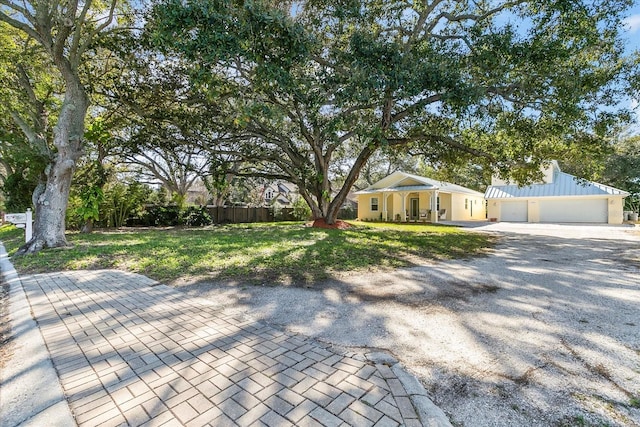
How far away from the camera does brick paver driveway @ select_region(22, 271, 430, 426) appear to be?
190 cm

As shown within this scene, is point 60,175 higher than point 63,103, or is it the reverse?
point 63,103

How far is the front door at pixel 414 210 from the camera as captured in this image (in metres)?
24.9

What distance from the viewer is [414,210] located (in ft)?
82.6

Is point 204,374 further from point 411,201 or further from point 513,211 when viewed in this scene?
point 513,211

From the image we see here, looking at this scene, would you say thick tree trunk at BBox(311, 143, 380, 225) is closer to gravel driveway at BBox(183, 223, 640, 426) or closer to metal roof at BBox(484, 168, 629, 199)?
gravel driveway at BBox(183, 223, 640, 426)

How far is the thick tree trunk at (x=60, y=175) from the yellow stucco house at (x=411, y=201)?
18.3 meters

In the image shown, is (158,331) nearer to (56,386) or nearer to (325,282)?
(56,386)

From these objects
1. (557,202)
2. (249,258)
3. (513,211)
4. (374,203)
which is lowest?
(249,258)

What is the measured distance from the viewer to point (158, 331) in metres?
3.17

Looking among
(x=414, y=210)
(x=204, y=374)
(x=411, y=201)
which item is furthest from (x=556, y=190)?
(x=204, y=374)

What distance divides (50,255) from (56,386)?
23.1ft

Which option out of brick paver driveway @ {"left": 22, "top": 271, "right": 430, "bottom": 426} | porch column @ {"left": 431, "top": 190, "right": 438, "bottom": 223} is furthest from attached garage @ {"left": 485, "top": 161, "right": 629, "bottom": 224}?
brick paver driveway @ {"left": 22, "top": 271, "right": 430, "bottom": 426}

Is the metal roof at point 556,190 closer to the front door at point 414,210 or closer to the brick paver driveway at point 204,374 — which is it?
the front door at point 414,210

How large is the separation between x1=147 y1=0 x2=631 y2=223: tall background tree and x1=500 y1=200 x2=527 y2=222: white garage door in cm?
1410
